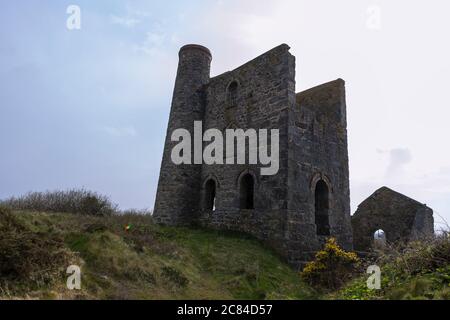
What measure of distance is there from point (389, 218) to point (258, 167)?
27.4 ft

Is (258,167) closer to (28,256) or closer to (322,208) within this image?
(322,208)

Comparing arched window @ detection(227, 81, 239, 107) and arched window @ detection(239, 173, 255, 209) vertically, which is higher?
arched window @ detection(227, 81, 239, 107)

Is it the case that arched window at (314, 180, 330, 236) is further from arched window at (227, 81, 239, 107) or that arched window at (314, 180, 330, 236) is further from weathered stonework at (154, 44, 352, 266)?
arched window at (227, 81, 239, 107)

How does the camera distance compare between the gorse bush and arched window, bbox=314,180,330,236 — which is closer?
arched window, bbox=314,180,330,236

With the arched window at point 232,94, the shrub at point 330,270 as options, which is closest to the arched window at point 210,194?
the arched window at point 232,94

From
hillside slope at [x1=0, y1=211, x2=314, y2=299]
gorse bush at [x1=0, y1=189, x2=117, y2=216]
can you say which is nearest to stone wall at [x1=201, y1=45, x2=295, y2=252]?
hillside slope at [x1=0, y1=211, x2=314, y2=299]

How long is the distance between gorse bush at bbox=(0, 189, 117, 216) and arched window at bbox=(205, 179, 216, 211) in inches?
227

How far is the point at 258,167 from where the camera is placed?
12.0 meters

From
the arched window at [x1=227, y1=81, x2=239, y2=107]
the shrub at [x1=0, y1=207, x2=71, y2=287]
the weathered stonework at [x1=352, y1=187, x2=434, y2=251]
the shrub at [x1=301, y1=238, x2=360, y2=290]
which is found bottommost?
the shrub at [x1=301, y1=238, x2=360, y2=290]

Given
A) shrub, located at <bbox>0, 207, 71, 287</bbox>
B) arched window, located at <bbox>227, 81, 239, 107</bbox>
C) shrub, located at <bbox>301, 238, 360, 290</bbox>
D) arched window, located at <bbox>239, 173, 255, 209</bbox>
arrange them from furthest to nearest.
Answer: arched window, located at <bbox>227, 81, 239, 107</bbox> < arched window, located at <bbox>239, 173, 255, 209</bbox> < shrub, located at <bbox>301, 238, 360, 290</bbox> < shrub, located at <bbox>0, 207, 71, 287</bbox>

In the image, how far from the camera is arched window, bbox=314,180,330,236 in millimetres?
12703

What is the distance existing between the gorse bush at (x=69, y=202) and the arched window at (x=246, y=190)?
25.3 ft

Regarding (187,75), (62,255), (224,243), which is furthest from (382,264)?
(187,75)
